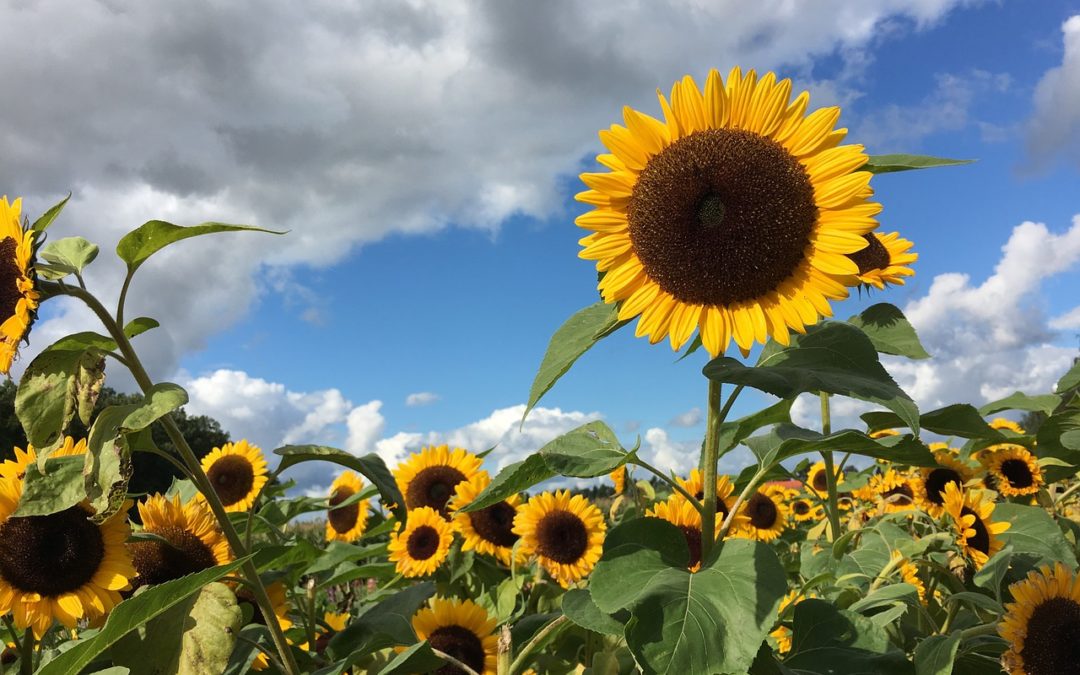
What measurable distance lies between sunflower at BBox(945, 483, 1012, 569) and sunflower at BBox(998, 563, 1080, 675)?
93 centimetres

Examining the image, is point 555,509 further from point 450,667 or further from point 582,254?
point 582,254

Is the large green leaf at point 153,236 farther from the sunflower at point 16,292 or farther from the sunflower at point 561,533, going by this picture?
the sunflower at point 561,533

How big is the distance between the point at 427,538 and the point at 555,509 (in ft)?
2.57

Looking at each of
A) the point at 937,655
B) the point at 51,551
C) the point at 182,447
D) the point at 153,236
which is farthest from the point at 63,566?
the point at 937,655

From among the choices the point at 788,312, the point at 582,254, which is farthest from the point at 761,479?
the point at 582,254

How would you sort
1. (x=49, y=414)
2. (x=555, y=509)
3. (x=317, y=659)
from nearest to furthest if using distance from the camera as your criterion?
(x=49, y=414), (x=317, y=659), (x=555, y=509)

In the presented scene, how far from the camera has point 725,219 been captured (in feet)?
6.83

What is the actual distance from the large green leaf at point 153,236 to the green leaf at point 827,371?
1158mm

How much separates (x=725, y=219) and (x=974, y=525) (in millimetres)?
2151

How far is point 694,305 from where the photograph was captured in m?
2.13

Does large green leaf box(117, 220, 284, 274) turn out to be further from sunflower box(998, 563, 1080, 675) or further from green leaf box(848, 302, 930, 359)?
sunflower box(998, 563, 1080, 675)

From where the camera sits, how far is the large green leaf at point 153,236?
1.98 metres

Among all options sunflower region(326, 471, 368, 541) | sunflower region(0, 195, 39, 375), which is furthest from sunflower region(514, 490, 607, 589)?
sunflower region(0, 195, 39, 375)

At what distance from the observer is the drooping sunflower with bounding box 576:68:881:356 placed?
206 centimetres
